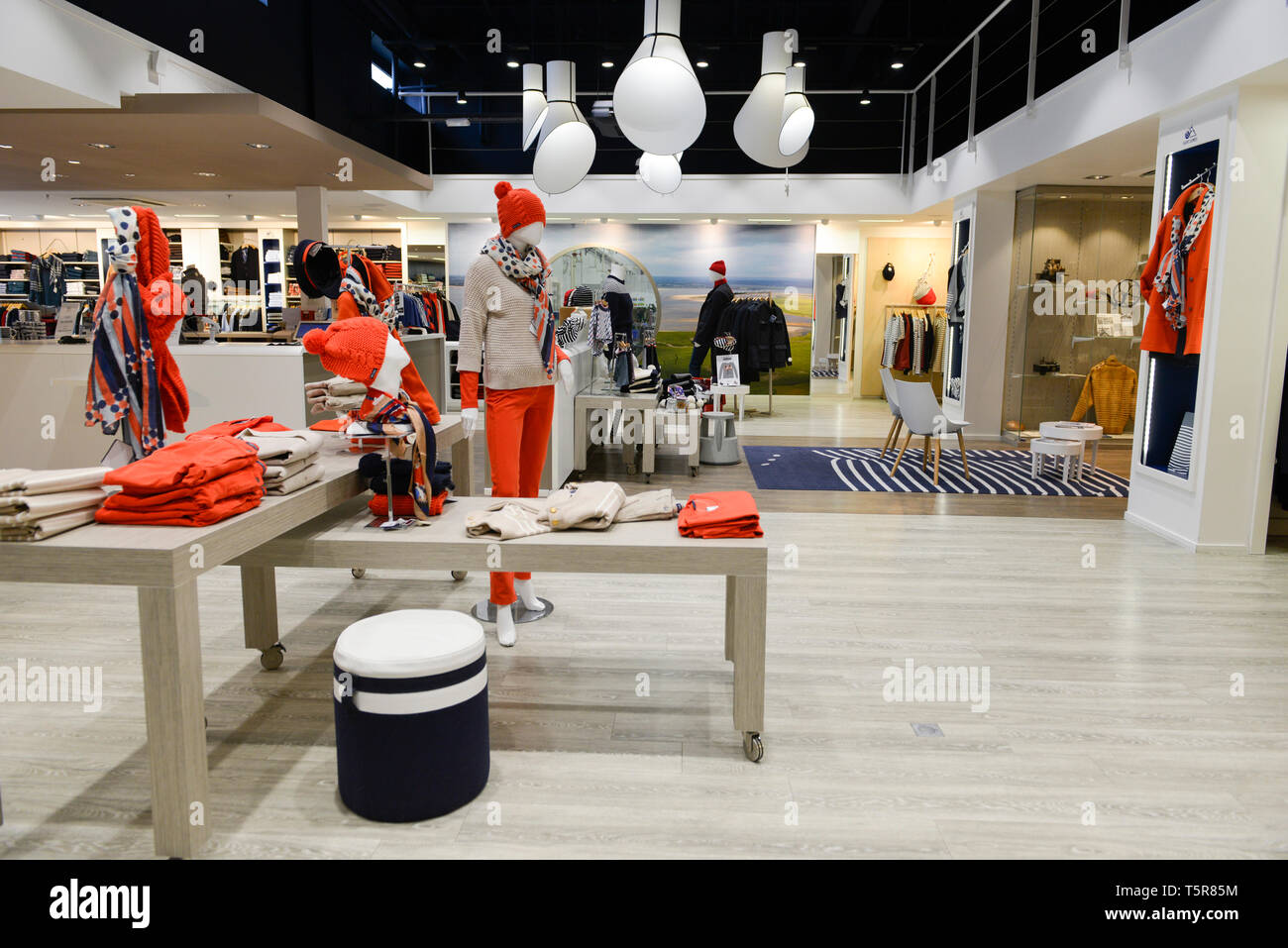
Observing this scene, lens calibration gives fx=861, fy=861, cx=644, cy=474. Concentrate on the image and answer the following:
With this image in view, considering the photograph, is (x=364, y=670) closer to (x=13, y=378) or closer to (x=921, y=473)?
(x=13, y=378)

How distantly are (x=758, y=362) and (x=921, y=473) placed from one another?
13.5ft

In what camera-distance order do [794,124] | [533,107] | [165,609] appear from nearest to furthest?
[165,609] → [794,124] → [533,107]

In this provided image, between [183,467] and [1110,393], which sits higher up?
[183,467]

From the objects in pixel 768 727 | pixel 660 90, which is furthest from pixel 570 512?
pixel 660 90

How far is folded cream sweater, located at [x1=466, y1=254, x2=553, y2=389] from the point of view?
11.5 ft

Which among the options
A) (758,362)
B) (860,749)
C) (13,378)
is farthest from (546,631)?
(758,362)

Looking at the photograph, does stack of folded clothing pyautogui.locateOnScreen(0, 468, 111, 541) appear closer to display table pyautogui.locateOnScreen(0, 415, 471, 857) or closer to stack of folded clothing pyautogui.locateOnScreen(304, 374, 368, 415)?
display table pyautogui.locateOnScreen(0, 415, 471, 857)

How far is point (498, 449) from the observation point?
3574 mm

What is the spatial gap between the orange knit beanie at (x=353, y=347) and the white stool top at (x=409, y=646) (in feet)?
2.42

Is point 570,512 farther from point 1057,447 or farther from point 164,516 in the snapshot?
point 1057,447

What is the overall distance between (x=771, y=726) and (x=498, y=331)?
1.87m

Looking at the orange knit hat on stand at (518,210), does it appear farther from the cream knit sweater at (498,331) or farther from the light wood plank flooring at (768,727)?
the light wood plank flooring at (768,727)

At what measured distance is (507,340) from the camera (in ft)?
11.6

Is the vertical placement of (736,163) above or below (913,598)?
above
